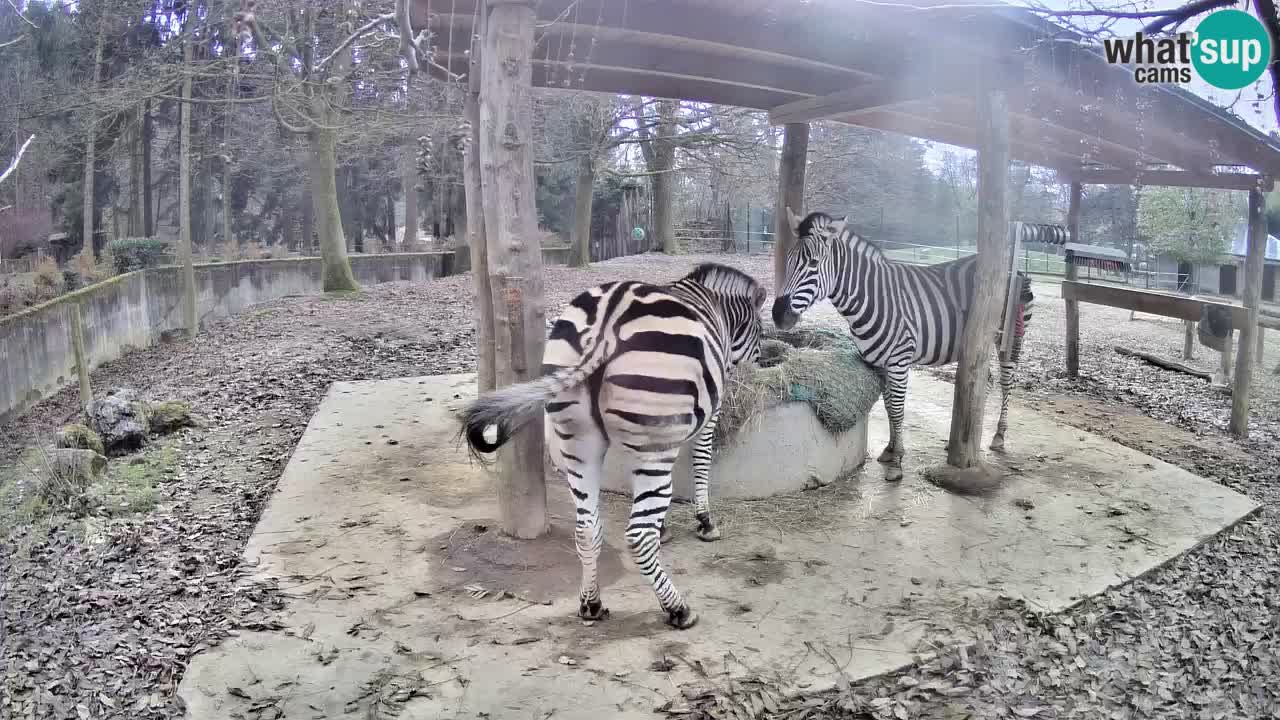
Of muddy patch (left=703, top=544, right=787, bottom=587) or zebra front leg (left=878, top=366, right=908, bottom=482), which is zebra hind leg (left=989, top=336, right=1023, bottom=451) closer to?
zebra front leg (left=878, top=366, right=908, bottom=482)

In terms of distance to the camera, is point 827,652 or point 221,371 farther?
point 221,371

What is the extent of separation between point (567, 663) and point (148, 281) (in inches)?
443

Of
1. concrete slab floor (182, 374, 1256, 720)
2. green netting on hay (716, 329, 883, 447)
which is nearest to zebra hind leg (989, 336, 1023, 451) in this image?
concrete slab floor (182, 374, 1256, 720)

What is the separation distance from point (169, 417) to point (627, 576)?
16.3 ft

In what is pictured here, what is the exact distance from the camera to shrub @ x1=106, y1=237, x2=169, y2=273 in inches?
507

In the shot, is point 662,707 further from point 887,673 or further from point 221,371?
point 221,371

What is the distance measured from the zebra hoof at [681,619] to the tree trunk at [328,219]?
42.2ft

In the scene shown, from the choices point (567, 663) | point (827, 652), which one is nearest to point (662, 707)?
point (567, 663)

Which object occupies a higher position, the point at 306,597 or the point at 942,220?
the point at 942,220

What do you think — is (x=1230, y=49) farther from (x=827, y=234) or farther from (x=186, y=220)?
(x=186, y=220)

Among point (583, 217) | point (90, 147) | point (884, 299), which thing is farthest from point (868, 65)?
point (90, 147)

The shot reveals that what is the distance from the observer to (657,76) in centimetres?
674

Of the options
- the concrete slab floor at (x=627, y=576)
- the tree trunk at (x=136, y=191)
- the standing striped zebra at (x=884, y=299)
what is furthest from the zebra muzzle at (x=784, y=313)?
the tree trunk at (x=136, y=191)

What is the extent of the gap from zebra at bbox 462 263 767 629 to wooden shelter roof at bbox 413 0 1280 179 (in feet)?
5.52
